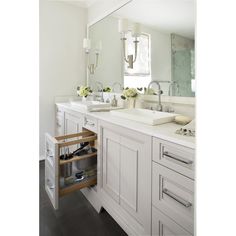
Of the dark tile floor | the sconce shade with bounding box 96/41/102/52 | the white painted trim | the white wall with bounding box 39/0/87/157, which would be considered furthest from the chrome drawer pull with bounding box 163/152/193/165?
the white wall with bounding box 39/0/87/157

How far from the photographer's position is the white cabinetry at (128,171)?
129cm

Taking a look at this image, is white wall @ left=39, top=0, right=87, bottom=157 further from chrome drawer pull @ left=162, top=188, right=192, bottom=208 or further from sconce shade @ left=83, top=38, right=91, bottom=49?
chrome drawer pull @ left=162, top=188, right=192, bottom=208

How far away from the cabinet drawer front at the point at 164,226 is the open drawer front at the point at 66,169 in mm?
749

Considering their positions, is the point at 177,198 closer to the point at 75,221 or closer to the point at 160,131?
the point at 160,131

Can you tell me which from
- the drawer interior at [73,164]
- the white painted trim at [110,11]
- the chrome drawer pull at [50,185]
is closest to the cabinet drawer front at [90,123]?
the drawer interior at [73,164]

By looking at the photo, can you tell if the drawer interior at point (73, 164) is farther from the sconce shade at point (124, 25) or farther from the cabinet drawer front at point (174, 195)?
the sconce shade at point (124, 25)

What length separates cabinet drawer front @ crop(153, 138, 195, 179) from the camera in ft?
3.32

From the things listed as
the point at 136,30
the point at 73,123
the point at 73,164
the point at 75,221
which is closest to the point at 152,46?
the point at 136,30

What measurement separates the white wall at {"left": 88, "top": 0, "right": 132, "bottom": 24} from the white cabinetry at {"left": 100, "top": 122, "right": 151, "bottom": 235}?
153 centimetres

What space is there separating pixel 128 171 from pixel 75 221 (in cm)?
66
